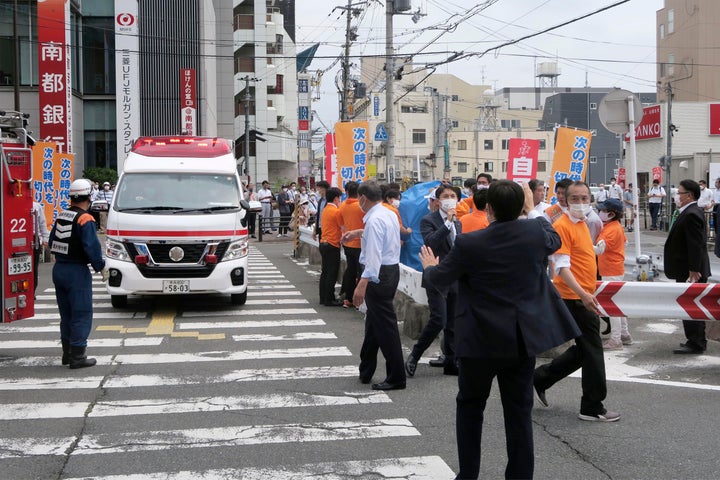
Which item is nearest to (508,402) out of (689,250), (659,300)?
(659,300)

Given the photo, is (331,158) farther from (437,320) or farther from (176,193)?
(437,320)

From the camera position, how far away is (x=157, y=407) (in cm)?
749

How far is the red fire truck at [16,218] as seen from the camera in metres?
9.05

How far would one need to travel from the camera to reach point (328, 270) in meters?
14.2

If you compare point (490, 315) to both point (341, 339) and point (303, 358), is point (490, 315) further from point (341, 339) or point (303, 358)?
point (341, 339)

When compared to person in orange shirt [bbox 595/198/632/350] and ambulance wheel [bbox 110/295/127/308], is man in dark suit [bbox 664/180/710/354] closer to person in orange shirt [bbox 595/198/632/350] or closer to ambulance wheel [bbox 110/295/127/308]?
person in orange shirt [bbox 595/198/632/350]

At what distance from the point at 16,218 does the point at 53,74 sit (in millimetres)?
26305

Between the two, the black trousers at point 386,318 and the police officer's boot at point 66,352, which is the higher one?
the black trousers at point 386,318

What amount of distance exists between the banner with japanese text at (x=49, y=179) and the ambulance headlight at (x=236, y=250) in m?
10.2

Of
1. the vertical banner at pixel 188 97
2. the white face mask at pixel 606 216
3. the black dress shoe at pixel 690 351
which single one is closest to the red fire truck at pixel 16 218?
the white face mask at pixel 606 216

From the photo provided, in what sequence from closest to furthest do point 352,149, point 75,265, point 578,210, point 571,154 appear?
A: 1. point 578,210
2. point 75,265
3. point 571,154
4. point 352,149

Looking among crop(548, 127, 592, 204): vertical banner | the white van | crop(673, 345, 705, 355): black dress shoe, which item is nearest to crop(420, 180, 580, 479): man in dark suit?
crop(673, 345, 705, 355): black dress shoe

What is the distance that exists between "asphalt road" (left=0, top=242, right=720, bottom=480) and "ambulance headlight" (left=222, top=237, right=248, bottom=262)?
175 centimetres

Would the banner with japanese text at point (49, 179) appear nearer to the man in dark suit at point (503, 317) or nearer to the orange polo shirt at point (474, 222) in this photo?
the orange polo shirt at point (474, 222)
